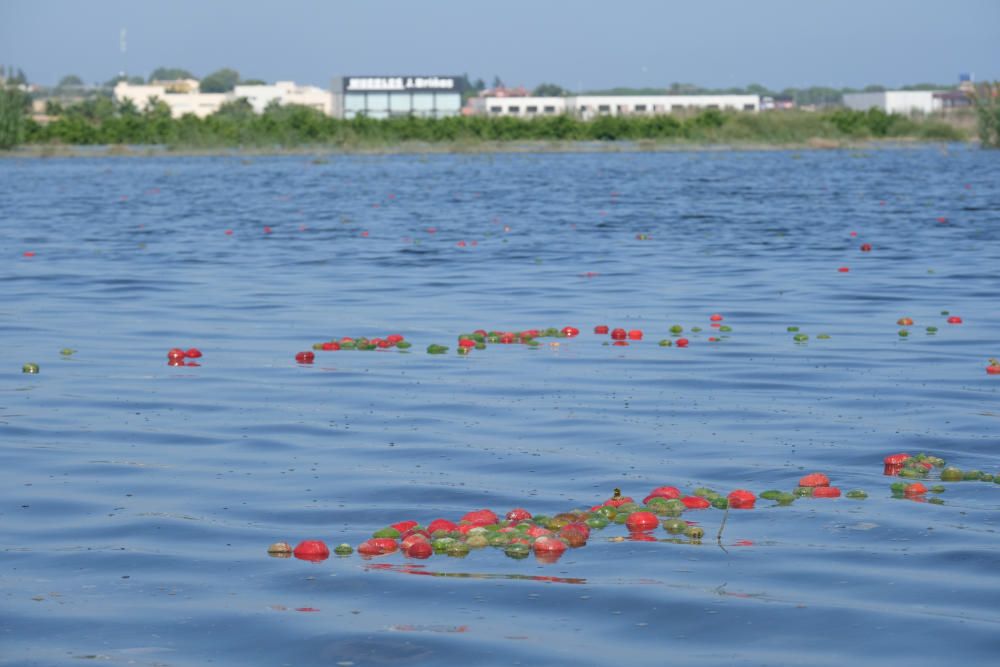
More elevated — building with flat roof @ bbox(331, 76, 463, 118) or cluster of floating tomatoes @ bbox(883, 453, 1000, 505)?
building with flat roof @ bbox(331, 76, 463, 118)

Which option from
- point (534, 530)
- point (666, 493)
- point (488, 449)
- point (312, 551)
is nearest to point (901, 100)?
point (488, 449)

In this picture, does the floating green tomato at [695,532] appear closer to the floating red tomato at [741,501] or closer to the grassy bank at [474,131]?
the floating red tomato at [741,501]

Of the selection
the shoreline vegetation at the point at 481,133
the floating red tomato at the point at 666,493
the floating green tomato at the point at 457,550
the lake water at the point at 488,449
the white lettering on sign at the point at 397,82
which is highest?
the white lettering on sign at the point at 397,82

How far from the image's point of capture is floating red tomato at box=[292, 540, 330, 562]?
7027 millimetres

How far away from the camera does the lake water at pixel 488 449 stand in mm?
6121

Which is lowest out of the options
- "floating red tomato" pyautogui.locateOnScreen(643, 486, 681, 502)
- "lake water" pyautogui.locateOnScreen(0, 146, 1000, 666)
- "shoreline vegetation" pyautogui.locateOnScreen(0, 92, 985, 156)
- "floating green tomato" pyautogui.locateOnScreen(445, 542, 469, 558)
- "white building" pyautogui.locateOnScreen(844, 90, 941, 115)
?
"lake water" pyautogui.locateOnScreen(0, 146, 1000, 666)

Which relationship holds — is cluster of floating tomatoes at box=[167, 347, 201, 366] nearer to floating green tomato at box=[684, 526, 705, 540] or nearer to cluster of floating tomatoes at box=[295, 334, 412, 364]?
cluster of floating tomatoes at box=[295, 334, 412, 364]

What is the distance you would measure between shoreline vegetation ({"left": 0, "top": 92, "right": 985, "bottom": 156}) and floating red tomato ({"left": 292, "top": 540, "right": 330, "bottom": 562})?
7745 cm

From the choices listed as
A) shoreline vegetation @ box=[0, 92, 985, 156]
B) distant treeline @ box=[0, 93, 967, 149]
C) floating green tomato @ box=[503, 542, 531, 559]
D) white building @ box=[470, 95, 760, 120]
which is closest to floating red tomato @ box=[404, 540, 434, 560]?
floating green tomato @ box=[503, 542, 531, 559]

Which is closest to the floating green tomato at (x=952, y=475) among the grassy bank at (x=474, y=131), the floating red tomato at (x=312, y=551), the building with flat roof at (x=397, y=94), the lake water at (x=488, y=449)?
the lake water at (x=488, y=449)

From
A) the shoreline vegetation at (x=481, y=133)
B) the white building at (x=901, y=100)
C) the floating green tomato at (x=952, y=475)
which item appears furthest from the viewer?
the white building at (x=901, y=100)

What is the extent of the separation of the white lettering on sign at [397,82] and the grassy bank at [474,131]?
55.6 metres

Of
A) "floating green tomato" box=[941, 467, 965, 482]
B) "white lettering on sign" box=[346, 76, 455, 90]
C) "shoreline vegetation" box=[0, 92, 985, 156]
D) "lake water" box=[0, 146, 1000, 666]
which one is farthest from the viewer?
"white lettering on sign" box=[346, 76, 455, 90]

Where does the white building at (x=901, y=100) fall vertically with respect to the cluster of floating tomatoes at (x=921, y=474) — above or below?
above
